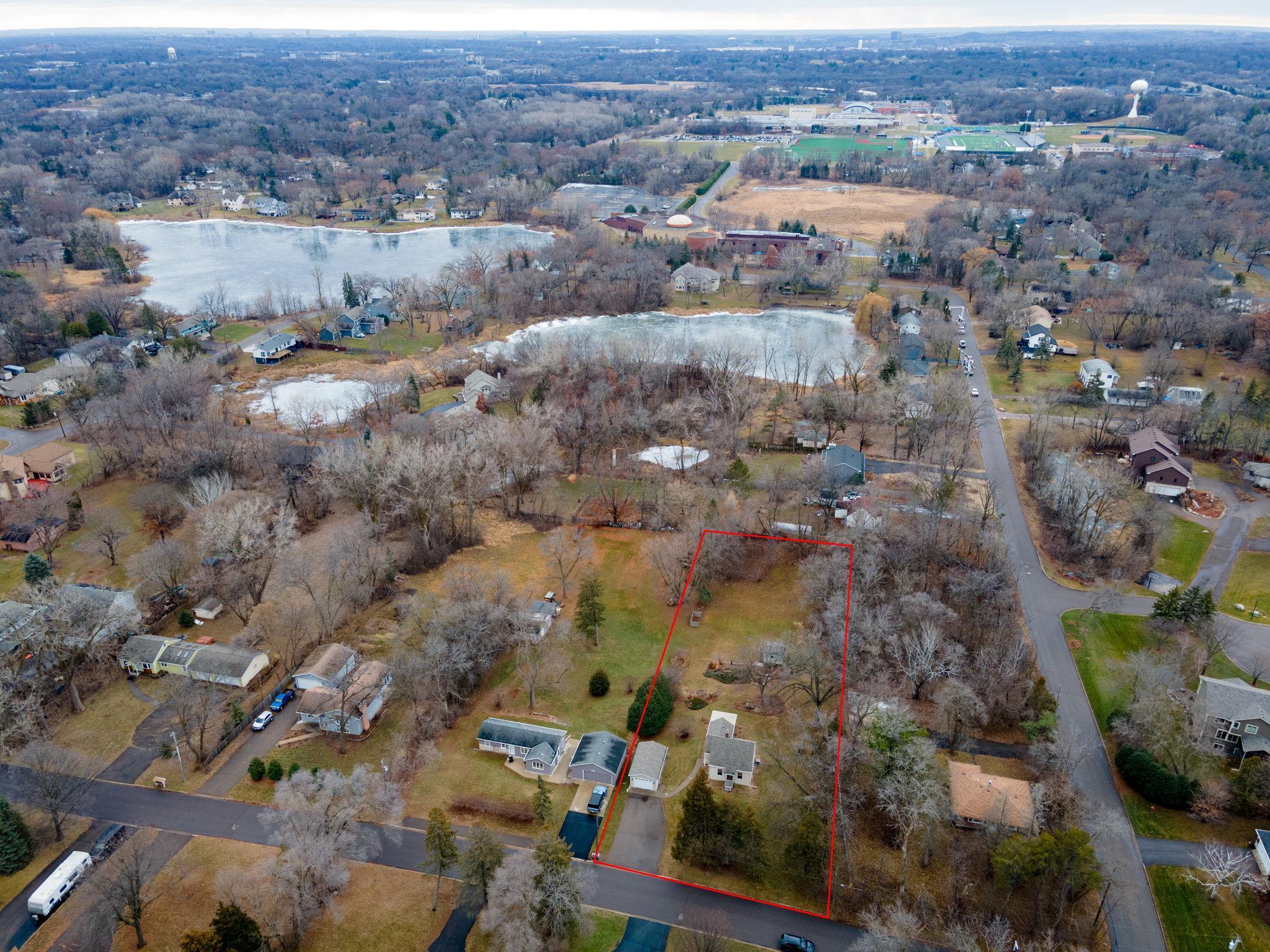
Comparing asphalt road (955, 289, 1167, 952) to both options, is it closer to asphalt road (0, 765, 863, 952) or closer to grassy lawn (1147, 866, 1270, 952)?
grassy lawn (1147, 866, 1270, 952)

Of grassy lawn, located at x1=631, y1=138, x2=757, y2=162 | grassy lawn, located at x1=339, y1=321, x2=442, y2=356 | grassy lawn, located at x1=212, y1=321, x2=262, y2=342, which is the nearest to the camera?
grassy lawn, located at x1=339, y1=321, x2=442, y2=356

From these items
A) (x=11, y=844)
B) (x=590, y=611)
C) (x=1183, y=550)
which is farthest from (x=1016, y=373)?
(x=11, y=844)

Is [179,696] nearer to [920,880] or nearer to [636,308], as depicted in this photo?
[920,880]

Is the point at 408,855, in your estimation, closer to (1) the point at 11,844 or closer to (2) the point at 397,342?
(1) the point at 11,844

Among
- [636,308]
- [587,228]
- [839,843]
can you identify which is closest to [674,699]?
[839,843]

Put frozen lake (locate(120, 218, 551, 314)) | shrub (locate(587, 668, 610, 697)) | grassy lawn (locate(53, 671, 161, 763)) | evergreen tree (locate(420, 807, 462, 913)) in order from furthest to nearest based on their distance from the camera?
frozen lake (locate(120, 218, 551, 314))
shrub (locate(587, 668, 610, 697))
grassy lawn (locate(53, 671, 161, 763))
evergreen tree (locate(420, 807, 462, 913))

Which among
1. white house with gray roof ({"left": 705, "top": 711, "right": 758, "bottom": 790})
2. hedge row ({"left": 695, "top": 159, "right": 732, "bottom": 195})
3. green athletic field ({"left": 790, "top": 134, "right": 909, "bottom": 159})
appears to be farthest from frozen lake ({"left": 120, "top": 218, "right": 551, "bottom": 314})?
green athletic field ({"left": 790, "top": 134, "right": 909, "bottom": 159})

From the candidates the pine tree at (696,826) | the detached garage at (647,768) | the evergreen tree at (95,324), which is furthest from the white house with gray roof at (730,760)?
the evergreen tree at (95,324)
